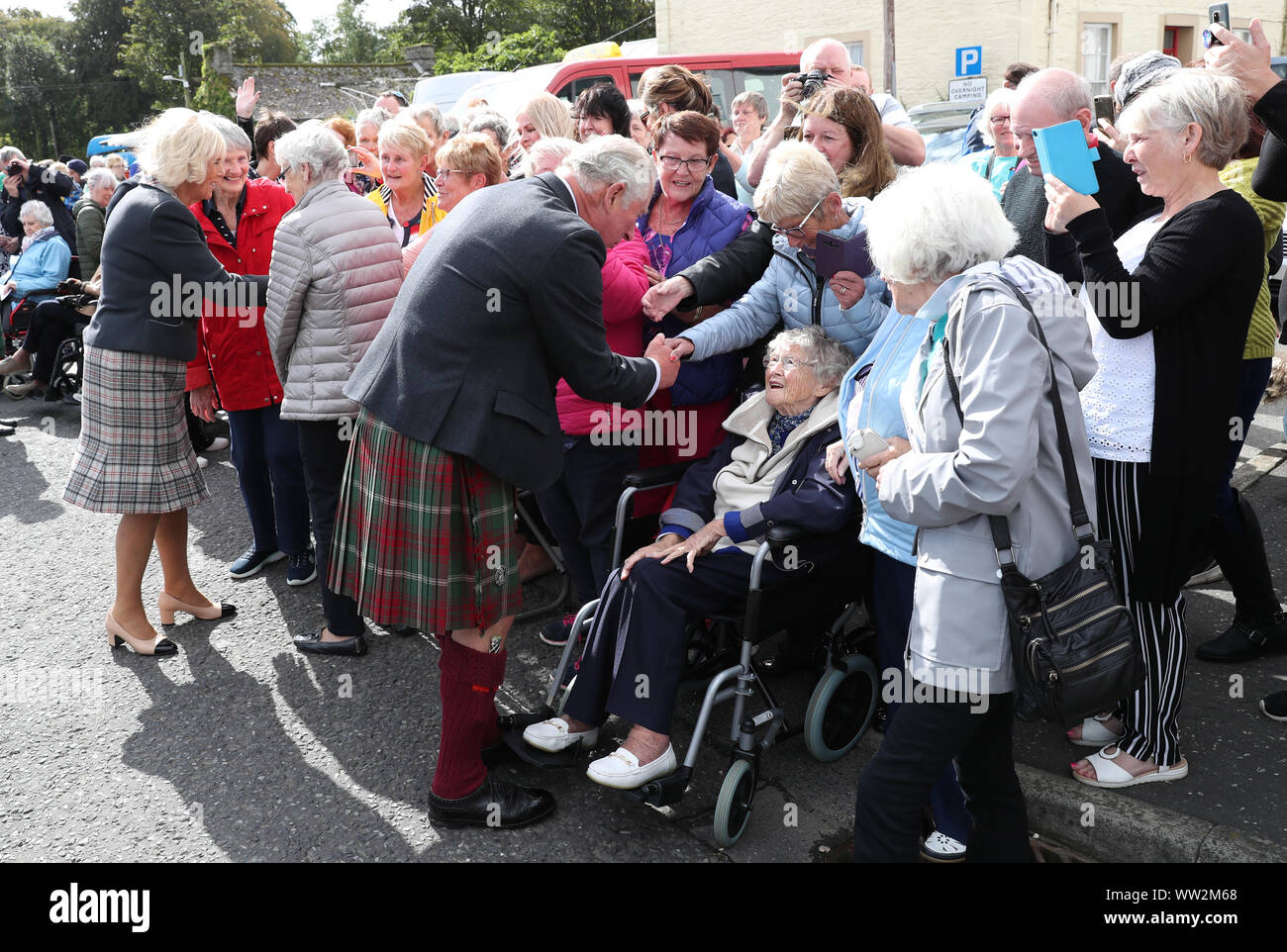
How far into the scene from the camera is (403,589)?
10.4 ft

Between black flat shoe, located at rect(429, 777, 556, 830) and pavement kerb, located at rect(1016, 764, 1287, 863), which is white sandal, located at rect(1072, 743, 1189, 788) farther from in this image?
black flat shoe, located at rect(429, 777, 556, 830)

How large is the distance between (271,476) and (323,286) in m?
1.38

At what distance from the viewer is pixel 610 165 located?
10.3 ft

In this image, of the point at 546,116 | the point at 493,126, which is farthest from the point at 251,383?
the point at 493,126

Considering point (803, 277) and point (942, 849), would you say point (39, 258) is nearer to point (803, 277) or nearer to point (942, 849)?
point (803, 277)

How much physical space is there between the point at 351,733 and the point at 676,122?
8.37 ft

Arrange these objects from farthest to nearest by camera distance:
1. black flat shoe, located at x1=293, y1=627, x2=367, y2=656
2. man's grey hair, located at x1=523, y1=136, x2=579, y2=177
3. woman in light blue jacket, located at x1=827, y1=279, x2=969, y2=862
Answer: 1. black flat shoe, located at x1=293, y1=627, x2=367, y2=656
2. man's grey hair, located at x1=523, y1=136, x2=579, y2=177
3. woman in light blue jacket, located at x1=827, y1=279, x2=969, y2=862

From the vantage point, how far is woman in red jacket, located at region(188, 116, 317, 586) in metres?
5.01

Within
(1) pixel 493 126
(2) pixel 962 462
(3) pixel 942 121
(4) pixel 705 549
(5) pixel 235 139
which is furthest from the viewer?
(3) pixel 942 121

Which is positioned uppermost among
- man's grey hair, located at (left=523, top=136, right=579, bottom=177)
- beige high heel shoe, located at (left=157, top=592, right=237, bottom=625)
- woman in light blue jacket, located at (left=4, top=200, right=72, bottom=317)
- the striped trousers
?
man's grey hair, located at (left=523, top=136, right=579, bottom=177)

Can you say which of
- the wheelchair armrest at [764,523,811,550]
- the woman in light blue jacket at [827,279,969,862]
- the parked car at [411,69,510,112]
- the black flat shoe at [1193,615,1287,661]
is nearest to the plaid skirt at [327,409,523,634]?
the wheelchair armrest at [764,523,811,550]

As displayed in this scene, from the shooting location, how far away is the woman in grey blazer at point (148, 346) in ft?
13.8

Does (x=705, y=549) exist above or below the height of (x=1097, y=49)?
below

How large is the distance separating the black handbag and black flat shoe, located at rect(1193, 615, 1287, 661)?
1828 mm
